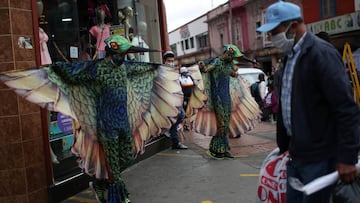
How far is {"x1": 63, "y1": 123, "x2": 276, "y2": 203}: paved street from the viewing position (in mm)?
5340

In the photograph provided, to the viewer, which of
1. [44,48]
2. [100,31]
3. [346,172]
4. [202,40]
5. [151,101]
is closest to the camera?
[346,172]

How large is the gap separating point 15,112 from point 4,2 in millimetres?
1143

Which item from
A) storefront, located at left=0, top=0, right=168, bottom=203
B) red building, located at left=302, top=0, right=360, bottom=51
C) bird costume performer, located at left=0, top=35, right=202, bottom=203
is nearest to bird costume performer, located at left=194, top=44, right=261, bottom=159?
storefront, located at left=0, top=0, right=168, bottom=203

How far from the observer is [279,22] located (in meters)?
2.82

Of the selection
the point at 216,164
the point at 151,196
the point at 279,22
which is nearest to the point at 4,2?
the point at 151,196

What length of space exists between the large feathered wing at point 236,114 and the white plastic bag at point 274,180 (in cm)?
388

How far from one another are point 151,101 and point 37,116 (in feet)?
4.37

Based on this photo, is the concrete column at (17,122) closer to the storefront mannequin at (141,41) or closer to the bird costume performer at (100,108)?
the bird costume performer at (100,108)

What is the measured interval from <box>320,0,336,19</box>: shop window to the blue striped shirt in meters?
20.1

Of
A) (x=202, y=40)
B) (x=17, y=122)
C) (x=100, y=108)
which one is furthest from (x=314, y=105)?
(x=202, y=40)

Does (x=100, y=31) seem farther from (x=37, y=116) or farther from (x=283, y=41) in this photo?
(x=283, y=41)

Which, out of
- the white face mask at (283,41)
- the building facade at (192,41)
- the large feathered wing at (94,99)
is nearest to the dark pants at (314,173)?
the white face mask at (283,41)

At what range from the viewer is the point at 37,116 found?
497 centimetres

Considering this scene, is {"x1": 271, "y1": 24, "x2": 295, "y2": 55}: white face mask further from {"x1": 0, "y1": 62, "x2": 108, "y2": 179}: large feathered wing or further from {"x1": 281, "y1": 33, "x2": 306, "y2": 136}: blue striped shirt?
{"x1": 0, "y1": 62, "x2": 108, "y2": 179}: large feathered wing
